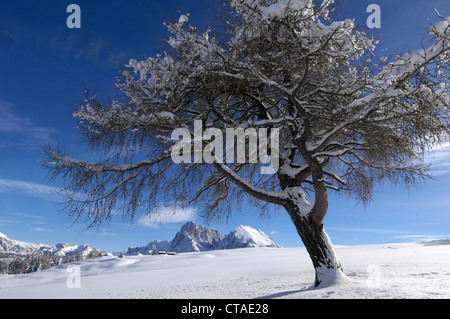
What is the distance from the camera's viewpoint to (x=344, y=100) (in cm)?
595

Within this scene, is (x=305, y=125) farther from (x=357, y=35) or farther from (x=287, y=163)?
(x=357, y=35)

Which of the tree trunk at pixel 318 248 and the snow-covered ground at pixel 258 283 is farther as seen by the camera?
the tree trunk at pixel 318 248

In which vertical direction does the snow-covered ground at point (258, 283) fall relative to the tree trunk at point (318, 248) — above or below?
below

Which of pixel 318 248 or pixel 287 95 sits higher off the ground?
pixel 287 95

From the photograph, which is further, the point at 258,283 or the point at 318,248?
the point at 258,283

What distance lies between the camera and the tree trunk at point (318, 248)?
17.9 feet

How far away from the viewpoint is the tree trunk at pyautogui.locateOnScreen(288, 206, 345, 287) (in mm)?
5445

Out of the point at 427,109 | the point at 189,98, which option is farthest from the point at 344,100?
the point at 189,98

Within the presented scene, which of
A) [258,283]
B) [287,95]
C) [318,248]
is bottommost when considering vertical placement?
[258,283]

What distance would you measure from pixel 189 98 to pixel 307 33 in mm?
2832

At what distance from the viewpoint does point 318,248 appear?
575 cm

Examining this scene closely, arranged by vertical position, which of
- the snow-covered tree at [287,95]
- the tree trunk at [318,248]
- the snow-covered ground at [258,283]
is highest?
the snow-covered tree at [287,95]

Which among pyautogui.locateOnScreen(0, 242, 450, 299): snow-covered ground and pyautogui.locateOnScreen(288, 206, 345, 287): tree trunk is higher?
pyautogui.locateOnScreen(288, 206, 345, 287): tree trunk
